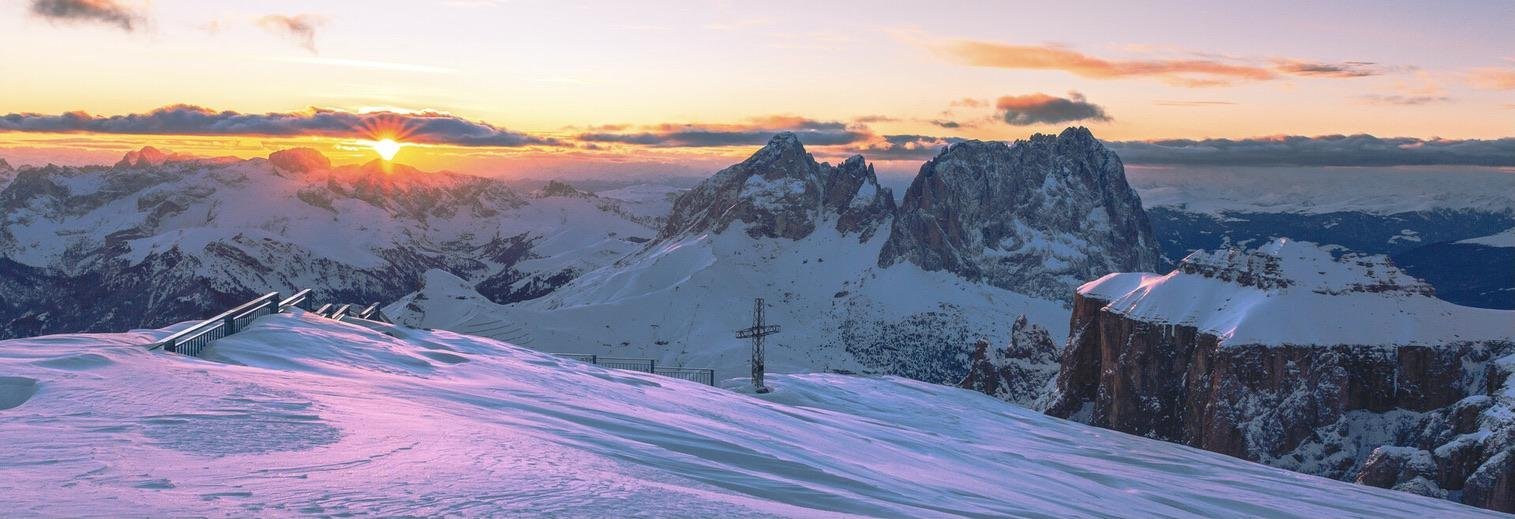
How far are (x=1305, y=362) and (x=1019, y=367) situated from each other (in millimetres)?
53000

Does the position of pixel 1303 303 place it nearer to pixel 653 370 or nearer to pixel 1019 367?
pixel 1019 367

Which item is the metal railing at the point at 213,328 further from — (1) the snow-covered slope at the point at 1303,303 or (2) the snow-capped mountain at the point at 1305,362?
Result: (1) the snow-covered slope at the point at 1303,303

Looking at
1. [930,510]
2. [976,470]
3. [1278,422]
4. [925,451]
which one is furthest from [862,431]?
[1278,422]

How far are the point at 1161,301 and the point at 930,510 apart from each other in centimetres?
8873

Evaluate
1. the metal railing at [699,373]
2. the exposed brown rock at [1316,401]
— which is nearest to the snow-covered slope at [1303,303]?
the exposed brown rock at [1316,401]

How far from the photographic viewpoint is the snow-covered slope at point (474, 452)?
12672 millimetres

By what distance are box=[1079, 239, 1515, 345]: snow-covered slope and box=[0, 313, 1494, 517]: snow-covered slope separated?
5364 cm

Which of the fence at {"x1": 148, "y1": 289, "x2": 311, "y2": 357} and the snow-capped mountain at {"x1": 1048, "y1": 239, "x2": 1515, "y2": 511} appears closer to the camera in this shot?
the fence at {"x1": 148, "y1": 289, "x2": 311, "y2": 357}

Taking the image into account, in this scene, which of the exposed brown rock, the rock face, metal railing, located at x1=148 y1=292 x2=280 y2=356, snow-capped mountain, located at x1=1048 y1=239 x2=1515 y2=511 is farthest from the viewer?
the rock face

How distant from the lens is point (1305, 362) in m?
81.2

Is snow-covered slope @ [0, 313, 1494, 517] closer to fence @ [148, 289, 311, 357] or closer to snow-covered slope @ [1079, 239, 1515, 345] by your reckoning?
fence @ [148, 289, 311, 357]

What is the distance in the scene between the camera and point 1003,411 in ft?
164

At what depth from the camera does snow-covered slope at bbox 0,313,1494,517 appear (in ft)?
41.6

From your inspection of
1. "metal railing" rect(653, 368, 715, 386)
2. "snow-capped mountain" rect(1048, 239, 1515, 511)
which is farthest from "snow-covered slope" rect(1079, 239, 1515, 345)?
"metal railing" rect(653, 368, 715, 386)
